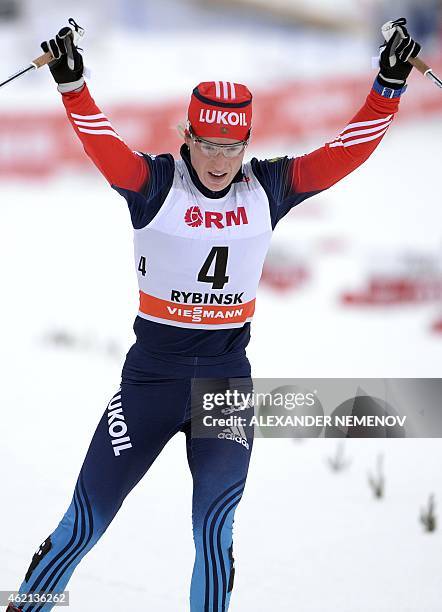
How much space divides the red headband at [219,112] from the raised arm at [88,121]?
0.27 meters

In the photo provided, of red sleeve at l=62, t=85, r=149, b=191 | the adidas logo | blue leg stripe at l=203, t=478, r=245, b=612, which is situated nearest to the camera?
blue leg stripe at l=203, t=478, r=245, b=612

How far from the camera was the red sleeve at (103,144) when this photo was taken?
11.3 ft

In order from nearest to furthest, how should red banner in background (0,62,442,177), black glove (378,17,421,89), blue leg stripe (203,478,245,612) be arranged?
blue leg stripe (203,478,245,612)
black glove (378,17,421,89)
red banner in background (0,62,442,177)

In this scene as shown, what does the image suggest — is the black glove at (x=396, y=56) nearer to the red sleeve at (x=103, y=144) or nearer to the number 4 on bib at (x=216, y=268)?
the number 4 on bib at (x=216, y=268)

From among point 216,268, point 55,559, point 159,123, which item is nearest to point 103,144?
point 216,268

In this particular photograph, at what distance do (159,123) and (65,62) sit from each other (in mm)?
12665

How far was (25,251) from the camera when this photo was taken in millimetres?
12102

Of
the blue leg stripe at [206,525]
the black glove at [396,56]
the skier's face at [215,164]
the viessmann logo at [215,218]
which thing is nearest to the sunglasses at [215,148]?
the skier's face at [215,164]

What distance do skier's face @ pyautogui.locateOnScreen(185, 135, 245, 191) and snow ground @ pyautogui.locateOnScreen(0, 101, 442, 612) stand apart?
188cm

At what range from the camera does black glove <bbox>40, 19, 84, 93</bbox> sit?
3.42m

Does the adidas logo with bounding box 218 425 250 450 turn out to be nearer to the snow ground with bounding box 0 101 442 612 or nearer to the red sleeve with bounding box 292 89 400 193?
the red sleeve with bounding box 292 89 400 193

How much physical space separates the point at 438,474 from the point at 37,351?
375 cm

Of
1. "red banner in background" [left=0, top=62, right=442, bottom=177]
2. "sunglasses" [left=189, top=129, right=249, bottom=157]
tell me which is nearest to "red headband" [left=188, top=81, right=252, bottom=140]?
"sunglasses" [left=189, top=129, right=249, bottom=157]

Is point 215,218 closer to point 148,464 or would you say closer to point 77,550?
point 148,464
